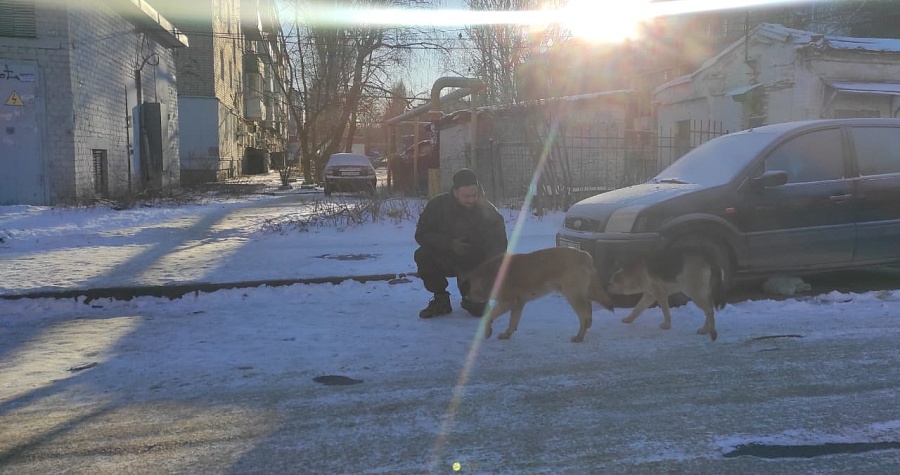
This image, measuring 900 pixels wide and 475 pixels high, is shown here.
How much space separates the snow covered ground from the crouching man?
0.31 metres

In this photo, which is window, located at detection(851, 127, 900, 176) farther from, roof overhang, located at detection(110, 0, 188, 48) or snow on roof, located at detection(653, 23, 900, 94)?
roof overhang, located at detection(110, 0, 188, 48)

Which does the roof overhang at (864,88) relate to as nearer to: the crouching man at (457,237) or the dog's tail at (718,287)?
the dog's tail at (718,287)

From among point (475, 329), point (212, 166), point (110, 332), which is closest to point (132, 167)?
point (212, 166)

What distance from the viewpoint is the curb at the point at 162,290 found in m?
6.56

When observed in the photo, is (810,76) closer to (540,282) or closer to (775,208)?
(775,208)

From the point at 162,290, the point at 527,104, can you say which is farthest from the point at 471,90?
the point at 162,290

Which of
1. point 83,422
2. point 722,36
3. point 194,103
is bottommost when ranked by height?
point 83,422

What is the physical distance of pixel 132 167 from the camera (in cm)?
1891

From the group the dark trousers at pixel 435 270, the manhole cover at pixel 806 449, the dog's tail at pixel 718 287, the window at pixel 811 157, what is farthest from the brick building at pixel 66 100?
the manhole cover at pixel 806 449

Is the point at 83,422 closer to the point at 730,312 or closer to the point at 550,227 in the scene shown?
the point at 730,312

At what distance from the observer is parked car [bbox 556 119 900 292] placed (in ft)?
19.6

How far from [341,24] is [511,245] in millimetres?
22725

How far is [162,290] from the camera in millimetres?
6805

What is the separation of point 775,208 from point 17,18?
1545 cm
